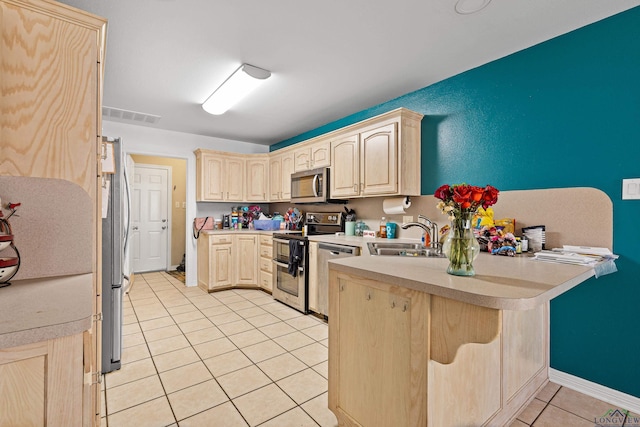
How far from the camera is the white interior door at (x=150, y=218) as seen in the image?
5.42 m

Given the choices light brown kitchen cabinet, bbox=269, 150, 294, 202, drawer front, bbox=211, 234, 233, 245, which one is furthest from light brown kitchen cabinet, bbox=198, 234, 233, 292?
light brown kitchen cabinet, bbox=269, 150, 294, 202

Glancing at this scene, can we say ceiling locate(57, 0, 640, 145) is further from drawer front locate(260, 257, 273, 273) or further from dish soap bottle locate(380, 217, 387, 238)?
drawer front locate(260, 257, 273, 273)

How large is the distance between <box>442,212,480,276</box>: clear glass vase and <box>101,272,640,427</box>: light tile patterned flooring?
114cm

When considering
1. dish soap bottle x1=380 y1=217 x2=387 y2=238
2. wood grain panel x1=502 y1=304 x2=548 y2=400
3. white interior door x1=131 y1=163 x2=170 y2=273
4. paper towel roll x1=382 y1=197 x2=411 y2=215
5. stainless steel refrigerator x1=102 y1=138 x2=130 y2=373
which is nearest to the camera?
wood grain panel x1=502 y1=304 x2=548 y2=400

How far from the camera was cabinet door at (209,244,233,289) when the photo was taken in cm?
429

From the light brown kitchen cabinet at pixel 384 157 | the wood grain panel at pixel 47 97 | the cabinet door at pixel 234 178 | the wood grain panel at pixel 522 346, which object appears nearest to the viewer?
the wood grain panel at pixel 47 97

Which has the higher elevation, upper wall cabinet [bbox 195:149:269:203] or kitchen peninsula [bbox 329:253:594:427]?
upper wall cabinet [bbox 195:149:269:203]

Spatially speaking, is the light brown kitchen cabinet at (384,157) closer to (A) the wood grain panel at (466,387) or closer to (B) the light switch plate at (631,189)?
(B) the light switch plate at (631,189)

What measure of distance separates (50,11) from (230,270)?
3573 mm

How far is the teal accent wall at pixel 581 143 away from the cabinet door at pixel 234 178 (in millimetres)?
3464

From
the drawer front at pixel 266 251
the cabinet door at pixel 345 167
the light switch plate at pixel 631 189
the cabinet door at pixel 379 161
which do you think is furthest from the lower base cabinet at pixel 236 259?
the light switch plate at pixel 631 189

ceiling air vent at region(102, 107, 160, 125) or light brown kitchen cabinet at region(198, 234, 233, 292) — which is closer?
ceiling air vent at region(102, 107, 160, 125)

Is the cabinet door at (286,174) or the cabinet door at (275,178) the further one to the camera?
the cabinet door at (275,178)

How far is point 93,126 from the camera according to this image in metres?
1.35
